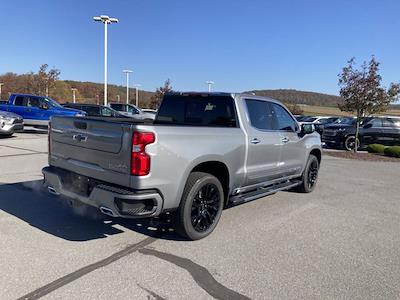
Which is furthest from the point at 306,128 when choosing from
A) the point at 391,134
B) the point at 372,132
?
the point at 391,134

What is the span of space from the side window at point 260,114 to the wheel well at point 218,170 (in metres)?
0.97

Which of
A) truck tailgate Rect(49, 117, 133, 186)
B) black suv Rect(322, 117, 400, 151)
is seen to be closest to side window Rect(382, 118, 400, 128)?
black suv Rect(322, 117, 400, 151)

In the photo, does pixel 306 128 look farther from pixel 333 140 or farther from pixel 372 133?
pixel 372 133

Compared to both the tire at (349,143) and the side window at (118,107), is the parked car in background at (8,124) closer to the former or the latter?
the side window at (118,107)

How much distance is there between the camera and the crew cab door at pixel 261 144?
569 cm

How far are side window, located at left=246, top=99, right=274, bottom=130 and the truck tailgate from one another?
220 cm

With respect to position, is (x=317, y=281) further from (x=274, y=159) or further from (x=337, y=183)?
(x=337, y=183)

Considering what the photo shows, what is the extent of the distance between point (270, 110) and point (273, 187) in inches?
49.9

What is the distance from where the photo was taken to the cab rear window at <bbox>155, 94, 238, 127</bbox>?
223 inches

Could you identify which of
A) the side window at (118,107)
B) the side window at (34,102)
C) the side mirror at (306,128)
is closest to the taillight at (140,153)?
the side mirror at (306,128)

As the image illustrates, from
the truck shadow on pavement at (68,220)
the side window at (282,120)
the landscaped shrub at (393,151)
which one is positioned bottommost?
the truck shadow on pavement at (68,220)

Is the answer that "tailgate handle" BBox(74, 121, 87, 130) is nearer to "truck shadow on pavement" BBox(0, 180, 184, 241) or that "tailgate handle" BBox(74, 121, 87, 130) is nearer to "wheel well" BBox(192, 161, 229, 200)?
"truck shadow on pavement" BBox(0, 180, 184, 241)

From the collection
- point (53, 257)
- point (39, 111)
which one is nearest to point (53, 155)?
point (53, 257)

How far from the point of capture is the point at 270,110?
6492 millimetres
